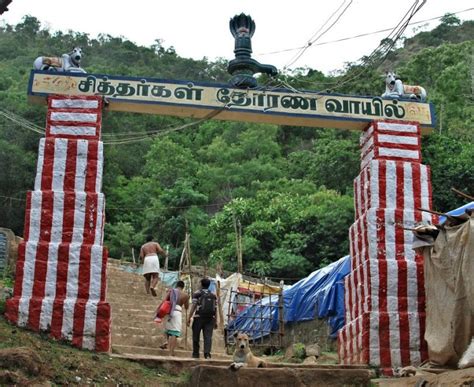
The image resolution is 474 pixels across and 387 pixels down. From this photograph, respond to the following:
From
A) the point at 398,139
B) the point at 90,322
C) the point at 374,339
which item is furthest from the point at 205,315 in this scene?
the point at 398,139

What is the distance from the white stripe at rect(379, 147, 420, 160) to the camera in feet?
38.2

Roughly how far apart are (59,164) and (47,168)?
7.2 inches

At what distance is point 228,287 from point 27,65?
36.6 m

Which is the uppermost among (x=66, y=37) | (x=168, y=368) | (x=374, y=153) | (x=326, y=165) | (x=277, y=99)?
(x=66, y=37)

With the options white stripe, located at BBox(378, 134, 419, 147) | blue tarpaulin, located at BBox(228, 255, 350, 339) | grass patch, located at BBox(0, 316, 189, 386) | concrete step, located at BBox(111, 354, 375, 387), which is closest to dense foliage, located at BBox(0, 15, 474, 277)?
blue tarpaulin, located at BBox(228, 255, 350, 339)

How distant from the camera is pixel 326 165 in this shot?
32219mm

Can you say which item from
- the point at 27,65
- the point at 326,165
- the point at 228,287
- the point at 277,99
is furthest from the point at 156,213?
the point at 27,65

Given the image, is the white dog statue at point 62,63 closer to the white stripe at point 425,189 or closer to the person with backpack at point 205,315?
the person with backpack at point 205,315

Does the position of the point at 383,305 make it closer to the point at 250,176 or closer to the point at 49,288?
the point at 49,288

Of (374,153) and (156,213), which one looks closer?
(374,153)

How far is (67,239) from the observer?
1070cm

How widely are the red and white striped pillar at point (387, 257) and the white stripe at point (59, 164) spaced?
4542mm

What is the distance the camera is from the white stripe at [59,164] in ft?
35.9

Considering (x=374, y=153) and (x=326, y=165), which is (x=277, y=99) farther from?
(x=326, y=165)
